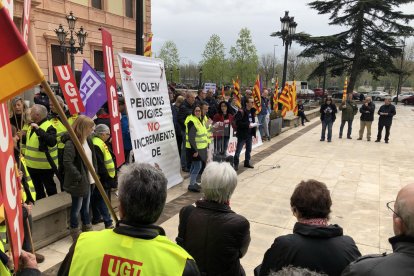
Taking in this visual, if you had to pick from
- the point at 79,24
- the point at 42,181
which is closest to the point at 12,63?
the point at 42,181

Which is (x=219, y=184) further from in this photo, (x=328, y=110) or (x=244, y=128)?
(x=328, y=110)

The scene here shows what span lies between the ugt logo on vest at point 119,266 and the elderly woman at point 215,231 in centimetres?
108

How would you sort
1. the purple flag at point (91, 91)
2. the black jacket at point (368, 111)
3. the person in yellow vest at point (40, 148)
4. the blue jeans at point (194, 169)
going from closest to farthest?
the person in yellow vest at point (40, 148) < the purple flag at point (91, 91) < the blue jeans at point (194, 169) < the black jacket at point (368, 111)

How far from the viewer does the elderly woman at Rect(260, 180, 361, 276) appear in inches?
79.2

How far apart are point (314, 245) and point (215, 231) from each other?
73cm

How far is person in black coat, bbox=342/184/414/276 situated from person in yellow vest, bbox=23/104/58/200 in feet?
14.5

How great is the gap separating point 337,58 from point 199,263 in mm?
34900

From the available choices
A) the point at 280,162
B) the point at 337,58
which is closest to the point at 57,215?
the point at 280,162

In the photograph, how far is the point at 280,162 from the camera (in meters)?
9.81

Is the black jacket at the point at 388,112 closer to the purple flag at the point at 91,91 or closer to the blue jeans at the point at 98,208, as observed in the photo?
the purple flag at the point at 91,91

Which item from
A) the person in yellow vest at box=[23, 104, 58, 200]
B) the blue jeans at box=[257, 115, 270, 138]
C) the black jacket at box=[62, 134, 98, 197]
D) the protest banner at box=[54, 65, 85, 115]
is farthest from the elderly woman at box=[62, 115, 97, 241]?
the blue jeans at box=[257, 115, 270, 138]

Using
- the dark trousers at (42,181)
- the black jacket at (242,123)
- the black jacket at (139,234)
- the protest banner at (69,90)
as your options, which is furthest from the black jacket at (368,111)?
the black jacket at (139,234)

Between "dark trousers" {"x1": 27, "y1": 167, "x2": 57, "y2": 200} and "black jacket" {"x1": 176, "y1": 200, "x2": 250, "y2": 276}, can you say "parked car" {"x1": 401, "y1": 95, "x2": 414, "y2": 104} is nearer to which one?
"dark trousers" {"x1": 27, "y1": 167, "x2": 57, "y2": 200}

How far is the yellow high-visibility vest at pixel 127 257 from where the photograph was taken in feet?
4.86
